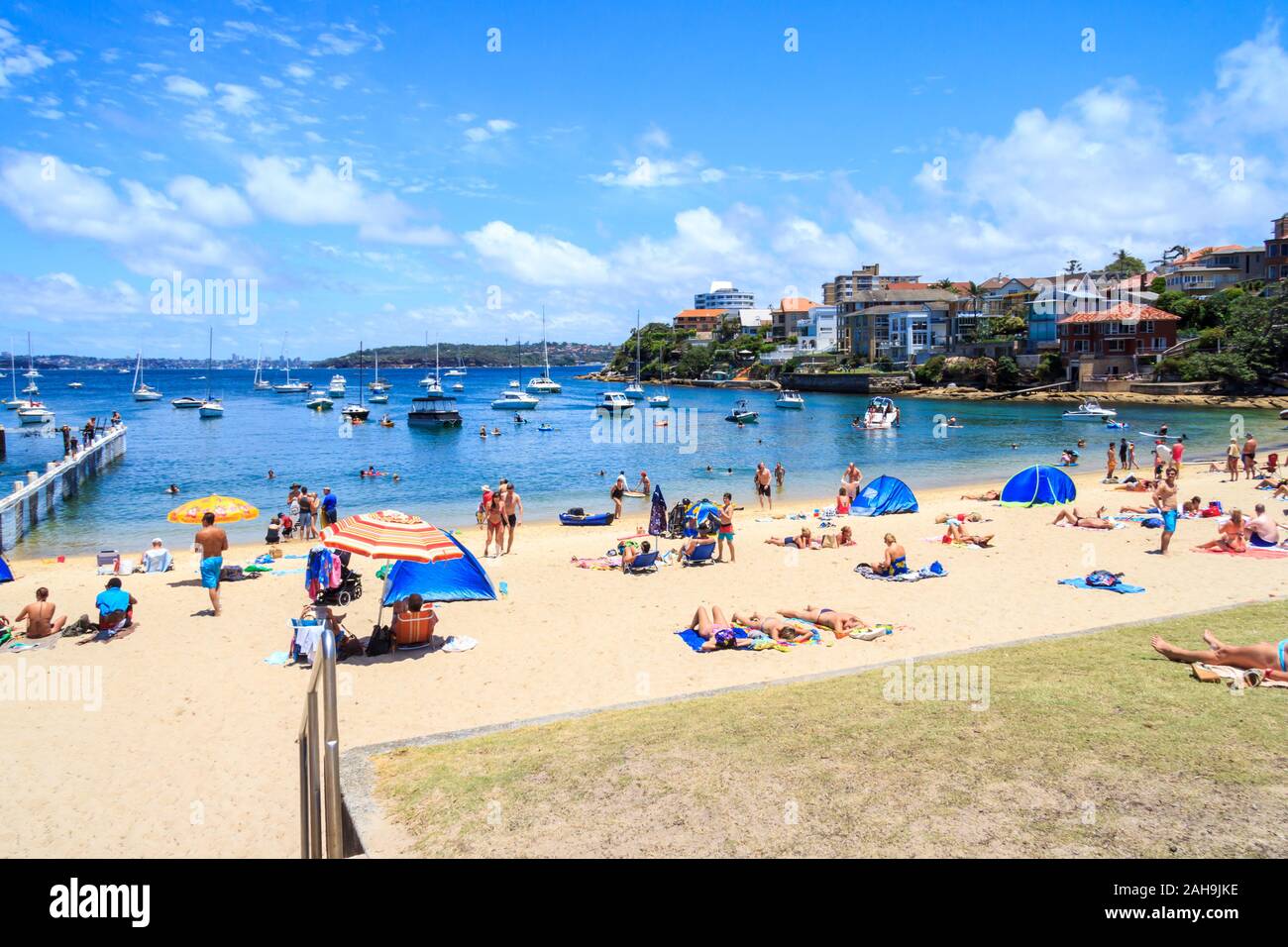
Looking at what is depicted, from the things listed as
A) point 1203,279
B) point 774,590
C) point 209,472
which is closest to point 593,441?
point 209,472

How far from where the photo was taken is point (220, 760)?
8656 mm

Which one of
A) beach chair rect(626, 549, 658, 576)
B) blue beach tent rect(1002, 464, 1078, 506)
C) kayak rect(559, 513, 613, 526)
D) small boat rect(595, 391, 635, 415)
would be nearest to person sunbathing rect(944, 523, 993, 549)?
blue beach tent rect(1002, 464, 1078, 506)

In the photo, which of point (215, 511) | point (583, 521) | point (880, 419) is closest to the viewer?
point (215, 511)

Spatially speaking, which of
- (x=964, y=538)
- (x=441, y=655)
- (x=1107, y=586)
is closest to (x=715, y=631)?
(x=441, y=655)

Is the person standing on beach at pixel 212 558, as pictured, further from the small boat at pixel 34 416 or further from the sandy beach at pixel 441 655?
the small boat at pixel 34 416

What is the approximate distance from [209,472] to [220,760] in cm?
4004

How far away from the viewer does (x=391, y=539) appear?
11859mm

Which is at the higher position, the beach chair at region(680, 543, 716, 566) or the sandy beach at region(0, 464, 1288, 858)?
the beach chair at region(680, 543, 716, 566)

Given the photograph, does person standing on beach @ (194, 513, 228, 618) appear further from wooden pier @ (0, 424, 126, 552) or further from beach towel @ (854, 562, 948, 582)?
wooden pier @ (0, 424, 126, 552)

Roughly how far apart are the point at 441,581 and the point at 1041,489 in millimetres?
18845

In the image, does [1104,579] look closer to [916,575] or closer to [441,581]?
[916,575]

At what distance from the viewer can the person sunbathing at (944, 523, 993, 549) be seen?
63.3 ft

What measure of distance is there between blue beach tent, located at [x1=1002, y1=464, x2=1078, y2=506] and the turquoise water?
1028 centimetres
